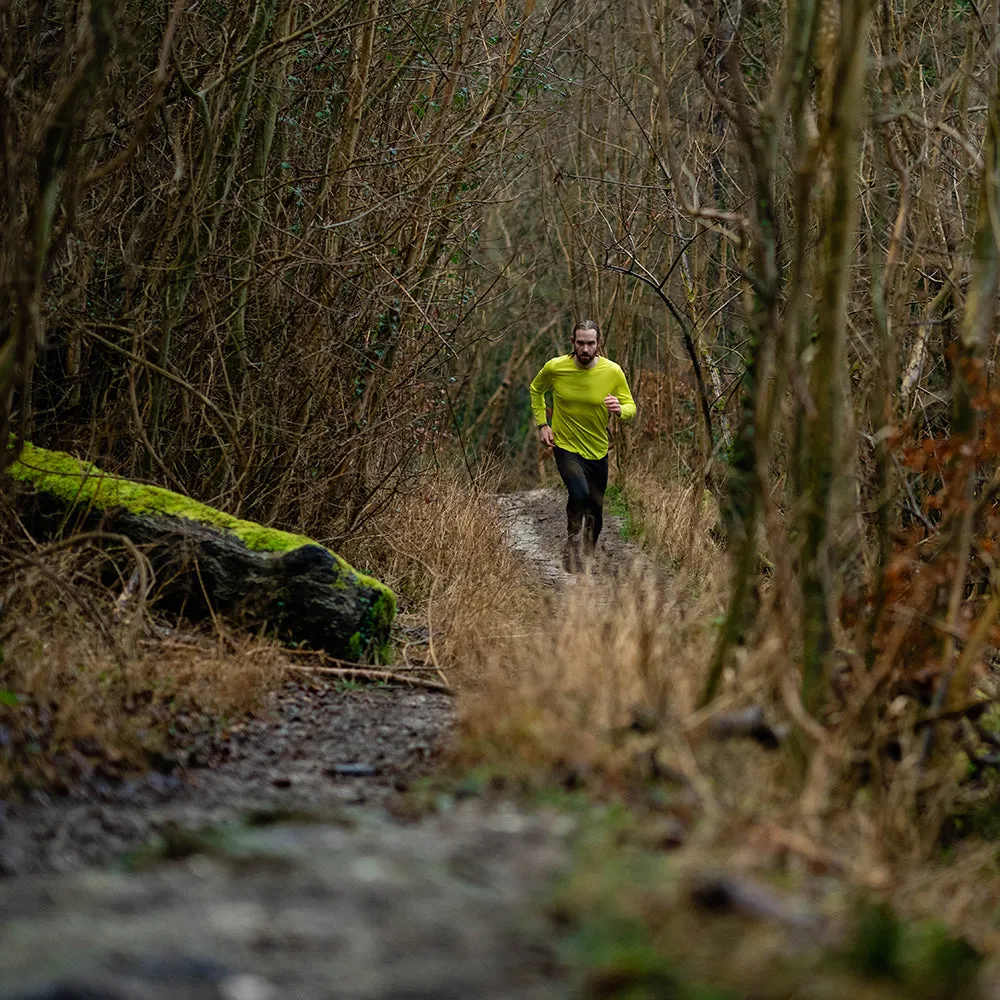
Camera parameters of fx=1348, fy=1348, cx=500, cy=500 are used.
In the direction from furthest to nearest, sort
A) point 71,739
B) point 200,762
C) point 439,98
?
point 439,98 → point 200,762 → point 71,739

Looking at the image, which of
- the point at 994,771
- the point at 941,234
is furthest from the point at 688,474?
the point at 994,771

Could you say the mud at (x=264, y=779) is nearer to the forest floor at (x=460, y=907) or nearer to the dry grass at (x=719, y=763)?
the forest floor at (x=460, y=907)

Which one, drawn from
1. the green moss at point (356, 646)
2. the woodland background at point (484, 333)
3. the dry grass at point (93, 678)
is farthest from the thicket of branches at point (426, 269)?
the green moss at point (356, 646)

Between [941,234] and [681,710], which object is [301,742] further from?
[941,234]

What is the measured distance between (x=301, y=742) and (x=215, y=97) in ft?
14.7

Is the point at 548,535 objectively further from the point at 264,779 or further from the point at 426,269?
the point at 264,779

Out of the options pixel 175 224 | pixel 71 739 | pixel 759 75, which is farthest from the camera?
pixel 759 75

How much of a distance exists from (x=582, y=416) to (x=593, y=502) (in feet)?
2.37

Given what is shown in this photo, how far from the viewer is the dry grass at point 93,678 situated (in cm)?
460

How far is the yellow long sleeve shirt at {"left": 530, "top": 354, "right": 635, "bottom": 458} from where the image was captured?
1058cm

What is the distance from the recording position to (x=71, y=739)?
15.4 feet

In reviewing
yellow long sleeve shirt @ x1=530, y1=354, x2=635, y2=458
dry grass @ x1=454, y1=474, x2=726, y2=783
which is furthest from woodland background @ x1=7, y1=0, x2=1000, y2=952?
yellow long sleeve shirt @ x1=530, y1=354, x2=635, y2=458

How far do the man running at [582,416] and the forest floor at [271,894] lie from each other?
574cm

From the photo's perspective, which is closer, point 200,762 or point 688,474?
point 200,762
